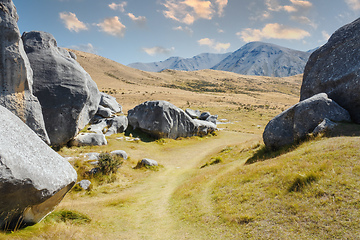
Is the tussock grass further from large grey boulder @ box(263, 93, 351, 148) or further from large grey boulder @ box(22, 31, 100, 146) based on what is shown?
large grey boulder @ box(22, 31, 100, 146)

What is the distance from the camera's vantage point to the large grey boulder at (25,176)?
557 cm

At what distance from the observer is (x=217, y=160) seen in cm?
1894

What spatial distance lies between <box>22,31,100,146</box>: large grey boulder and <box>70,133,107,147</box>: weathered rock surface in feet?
5.53

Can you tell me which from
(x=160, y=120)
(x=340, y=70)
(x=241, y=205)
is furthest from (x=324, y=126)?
(x=160, y=120)

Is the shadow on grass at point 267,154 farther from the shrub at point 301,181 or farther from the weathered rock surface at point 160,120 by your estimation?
the weathered rock surface at point 160,120

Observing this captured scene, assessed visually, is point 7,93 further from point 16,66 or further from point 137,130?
point 137,130

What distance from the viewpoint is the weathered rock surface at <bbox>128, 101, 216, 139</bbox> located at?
31453 millimetres

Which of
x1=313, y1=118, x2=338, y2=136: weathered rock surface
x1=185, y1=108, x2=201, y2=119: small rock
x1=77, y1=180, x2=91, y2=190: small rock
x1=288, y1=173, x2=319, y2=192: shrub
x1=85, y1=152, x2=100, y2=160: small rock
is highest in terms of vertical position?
x1=313, y1=118, x2=338, y2=136: weathered rock surface

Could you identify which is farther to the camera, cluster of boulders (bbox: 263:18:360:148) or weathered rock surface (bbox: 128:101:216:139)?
weathered rock surface (bbox: 128:101:216:139)

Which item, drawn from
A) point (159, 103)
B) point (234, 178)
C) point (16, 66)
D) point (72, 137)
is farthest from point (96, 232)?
point (159, 103)

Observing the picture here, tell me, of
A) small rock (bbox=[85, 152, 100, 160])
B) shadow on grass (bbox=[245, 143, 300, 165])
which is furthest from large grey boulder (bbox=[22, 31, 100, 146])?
shadow on grass (bbox=[245, 143, 300, 165])

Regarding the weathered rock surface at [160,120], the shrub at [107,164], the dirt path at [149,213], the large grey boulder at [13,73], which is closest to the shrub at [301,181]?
the dirt path at [149,213]

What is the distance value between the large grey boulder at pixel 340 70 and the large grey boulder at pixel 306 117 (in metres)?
1.45

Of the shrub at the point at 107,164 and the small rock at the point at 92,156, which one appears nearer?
the shrub at the point at 107,164
